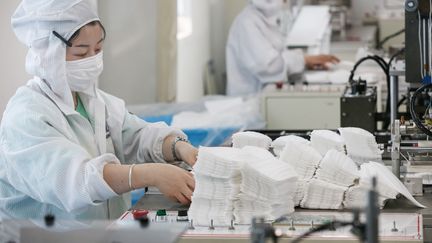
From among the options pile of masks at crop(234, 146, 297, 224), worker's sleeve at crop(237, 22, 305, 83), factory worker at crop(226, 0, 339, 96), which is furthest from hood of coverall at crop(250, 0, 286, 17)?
pile of masks at crop(234, 146, 297, 224)

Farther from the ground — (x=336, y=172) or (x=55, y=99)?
(x=55, y=99)

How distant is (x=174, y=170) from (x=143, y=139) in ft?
1.68

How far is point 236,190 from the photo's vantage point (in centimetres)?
224

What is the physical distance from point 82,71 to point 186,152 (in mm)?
413

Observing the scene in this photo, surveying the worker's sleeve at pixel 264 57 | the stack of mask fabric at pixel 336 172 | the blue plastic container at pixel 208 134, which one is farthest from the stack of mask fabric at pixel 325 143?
the worker's sleeve at pixel 264 57

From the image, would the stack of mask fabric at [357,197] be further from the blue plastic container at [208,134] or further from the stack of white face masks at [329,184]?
the blue plastic container at [208,134]

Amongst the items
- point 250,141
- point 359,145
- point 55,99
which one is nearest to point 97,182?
point 55,99

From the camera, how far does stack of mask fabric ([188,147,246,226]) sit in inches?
87.0

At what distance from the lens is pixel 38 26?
2576 millimetres

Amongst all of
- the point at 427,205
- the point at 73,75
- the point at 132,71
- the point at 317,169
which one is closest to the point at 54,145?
the point at 73,75

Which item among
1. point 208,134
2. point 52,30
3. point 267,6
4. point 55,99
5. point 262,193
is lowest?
point 208,134

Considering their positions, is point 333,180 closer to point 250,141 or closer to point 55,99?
point 250,141

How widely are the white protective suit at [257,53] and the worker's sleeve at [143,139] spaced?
10.3ft

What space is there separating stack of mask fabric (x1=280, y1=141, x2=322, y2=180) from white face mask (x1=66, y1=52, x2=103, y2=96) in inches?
24.3
